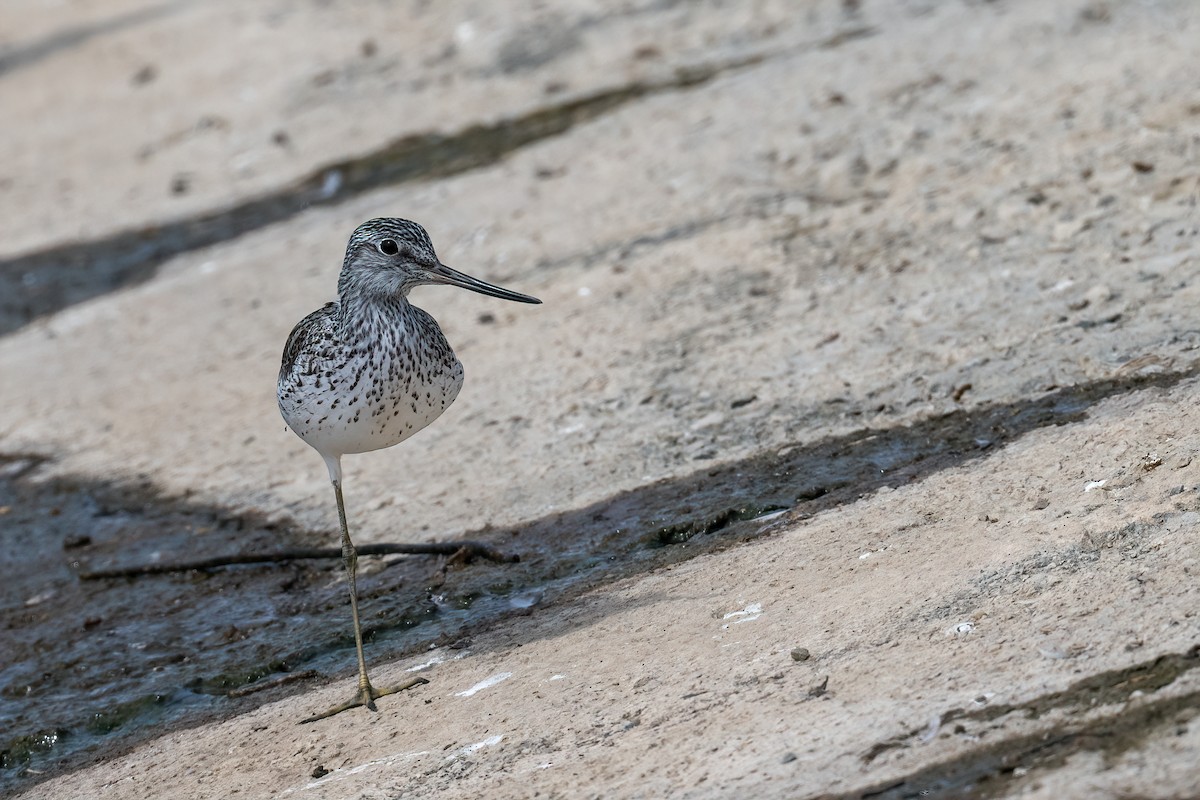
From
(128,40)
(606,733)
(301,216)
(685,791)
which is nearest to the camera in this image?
(685,791)

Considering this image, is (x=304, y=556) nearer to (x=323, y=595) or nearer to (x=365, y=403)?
(x=323, y=595)

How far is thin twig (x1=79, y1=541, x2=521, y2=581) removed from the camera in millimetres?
6668

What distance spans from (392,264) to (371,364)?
537 mm

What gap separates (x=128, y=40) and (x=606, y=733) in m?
12.6

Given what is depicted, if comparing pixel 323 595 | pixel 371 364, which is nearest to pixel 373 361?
pixel 371 364

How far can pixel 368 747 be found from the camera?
5.33m

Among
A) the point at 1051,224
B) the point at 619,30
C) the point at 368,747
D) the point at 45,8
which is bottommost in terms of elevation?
the point at 368,747

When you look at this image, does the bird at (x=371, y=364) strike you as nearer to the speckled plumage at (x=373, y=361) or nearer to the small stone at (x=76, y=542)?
the speckled plumage at (x=373, y=361)

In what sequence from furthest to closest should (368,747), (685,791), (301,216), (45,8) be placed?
1. (45,8)
2. (301,216)
3. (368,747)
4. (685,791)

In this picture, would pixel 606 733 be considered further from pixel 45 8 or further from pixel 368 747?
pixel 45 8

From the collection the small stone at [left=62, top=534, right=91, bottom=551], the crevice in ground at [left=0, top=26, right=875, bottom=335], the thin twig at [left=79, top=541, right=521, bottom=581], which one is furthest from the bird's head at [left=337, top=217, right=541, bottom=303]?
the crevice in ground at [left=0, top=26, right=875, bottom=335]

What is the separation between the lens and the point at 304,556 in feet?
22.9

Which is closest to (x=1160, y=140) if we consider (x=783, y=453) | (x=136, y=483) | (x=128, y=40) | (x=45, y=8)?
(x=783, y=453)

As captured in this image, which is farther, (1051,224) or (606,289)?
(606,289)
